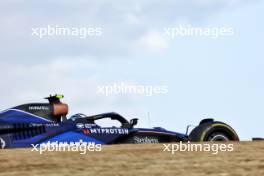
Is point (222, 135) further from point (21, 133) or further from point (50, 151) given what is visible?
point (50, 151)

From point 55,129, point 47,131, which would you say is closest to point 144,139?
point 55,129

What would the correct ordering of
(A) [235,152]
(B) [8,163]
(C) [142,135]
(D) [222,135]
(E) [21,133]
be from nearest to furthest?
(B) [8,163]
(A) [235,152]
(D) [222,135]
(E) [21,133]
(C) [142,135]

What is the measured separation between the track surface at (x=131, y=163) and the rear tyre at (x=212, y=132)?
215 inches

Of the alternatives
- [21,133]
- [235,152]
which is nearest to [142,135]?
[21,133]

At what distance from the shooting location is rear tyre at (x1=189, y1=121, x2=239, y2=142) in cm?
779

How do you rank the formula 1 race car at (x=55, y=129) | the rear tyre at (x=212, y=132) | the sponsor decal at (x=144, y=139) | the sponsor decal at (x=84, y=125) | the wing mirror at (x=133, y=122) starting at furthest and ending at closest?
1. the wing mirror at (x=133, y=122)
2. the sponsor decal at (x=144, y=139)
3. the sponsor decal at (x=84, y=125)
4. the formula 1 race car at (x=55, y=129)
5. the rear tyre at (x=212, y=132)

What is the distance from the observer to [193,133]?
785cm

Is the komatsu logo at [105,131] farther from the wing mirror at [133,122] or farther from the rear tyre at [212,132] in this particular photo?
the rear tyre at [212,132]

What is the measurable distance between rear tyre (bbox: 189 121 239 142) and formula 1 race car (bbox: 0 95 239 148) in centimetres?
2

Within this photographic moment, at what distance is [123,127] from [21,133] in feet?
6.20

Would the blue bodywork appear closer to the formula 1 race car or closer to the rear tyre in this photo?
the formula 1 race car

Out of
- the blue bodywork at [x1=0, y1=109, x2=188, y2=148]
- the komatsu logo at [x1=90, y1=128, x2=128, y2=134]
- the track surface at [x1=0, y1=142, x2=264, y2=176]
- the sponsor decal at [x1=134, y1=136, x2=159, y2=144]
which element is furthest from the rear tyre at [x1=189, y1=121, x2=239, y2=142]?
the track surface at [x1=0, y1=142, x2=264, y2=176]

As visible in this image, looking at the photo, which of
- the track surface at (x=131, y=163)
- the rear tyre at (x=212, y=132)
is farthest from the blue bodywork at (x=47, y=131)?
the track surface at (x=131, y=163)

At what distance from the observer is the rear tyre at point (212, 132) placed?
307 inches
